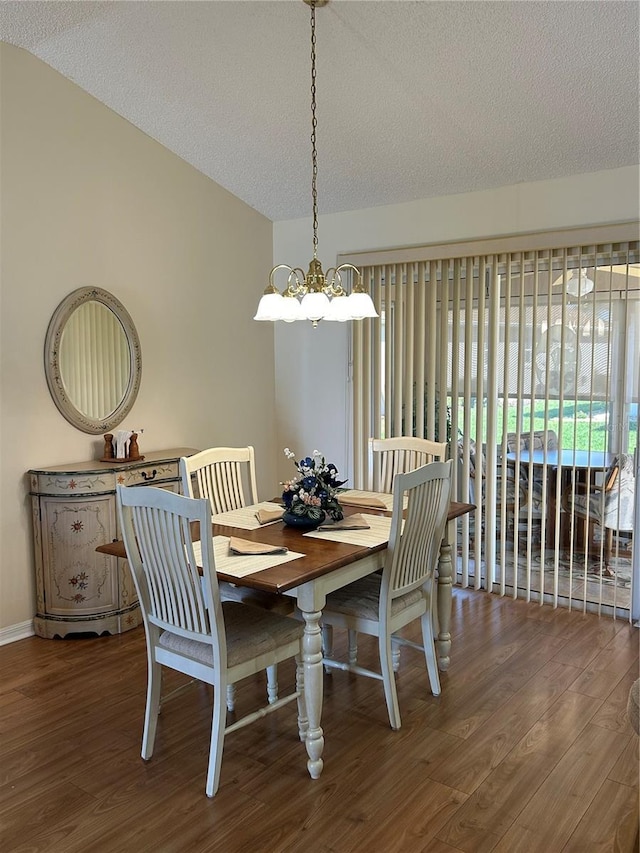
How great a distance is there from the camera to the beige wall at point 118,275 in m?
3.63

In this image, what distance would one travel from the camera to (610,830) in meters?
2.16

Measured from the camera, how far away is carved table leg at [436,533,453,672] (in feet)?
10.8

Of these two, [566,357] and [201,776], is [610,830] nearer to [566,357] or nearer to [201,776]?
[201,776]

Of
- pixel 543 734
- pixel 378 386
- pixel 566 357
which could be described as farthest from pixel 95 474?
pixel 566 357

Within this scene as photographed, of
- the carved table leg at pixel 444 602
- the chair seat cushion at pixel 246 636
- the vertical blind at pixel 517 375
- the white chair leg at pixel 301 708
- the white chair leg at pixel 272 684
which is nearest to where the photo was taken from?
the chair seat cushion at pixel 246 636

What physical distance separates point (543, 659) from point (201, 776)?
1830 mm

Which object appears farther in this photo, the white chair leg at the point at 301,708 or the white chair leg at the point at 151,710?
the white chair leg at the point at 301,708

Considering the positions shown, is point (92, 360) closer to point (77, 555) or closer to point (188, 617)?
point (77, 555)

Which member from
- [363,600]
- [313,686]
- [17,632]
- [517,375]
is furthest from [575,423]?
[17,632]

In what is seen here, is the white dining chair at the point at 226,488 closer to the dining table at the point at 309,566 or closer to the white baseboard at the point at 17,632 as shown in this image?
the dining table at the point at 309,566

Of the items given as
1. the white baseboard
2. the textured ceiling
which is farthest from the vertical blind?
the white baseboard

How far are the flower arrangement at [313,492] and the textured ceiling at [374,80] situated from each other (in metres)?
1.95

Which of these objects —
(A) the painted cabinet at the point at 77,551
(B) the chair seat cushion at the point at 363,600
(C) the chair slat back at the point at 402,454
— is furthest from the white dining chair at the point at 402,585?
(A) the painted cabinet at the point at 77,551

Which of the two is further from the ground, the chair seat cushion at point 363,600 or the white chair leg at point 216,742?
the chair seat cushion at point 363,600
